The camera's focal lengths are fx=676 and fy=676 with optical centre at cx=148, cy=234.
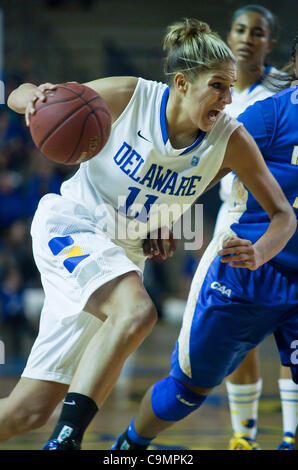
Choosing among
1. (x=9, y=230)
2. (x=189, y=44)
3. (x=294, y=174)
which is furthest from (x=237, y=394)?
(x=9, y=230)

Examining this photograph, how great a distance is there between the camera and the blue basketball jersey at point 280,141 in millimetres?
3010

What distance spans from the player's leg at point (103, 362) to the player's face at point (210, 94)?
75cm

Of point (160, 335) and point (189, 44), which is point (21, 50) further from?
point (189, 44)

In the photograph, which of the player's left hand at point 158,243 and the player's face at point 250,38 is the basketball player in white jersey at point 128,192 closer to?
the player's left hand at point 158,243

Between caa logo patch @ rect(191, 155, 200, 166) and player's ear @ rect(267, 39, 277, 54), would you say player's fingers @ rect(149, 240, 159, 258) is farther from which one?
player's ear @ rect(267, 39, 277, 54)

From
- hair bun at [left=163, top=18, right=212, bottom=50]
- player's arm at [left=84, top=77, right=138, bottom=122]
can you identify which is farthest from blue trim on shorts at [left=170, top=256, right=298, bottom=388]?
hair bun at [left=163, top=18, right=212, bottom=50]

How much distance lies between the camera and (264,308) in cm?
302

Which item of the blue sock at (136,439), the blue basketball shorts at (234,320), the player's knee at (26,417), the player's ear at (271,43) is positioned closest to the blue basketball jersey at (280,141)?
the blue basketball shorts at (234,320)

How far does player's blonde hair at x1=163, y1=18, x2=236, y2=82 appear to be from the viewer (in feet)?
8.70

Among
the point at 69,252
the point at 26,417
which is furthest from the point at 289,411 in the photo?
the point at 69,252

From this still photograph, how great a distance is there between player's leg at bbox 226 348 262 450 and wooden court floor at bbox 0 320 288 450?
1.36 ft

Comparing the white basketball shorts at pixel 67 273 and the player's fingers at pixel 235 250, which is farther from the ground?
the player's fingers at pixel 235 250
